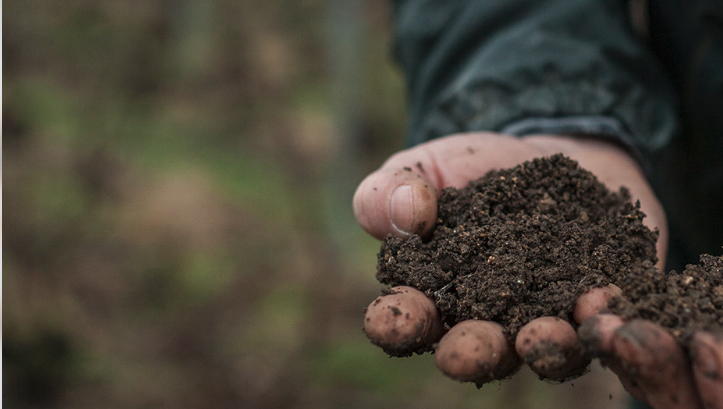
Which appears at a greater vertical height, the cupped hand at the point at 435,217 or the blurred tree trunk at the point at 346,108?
the blurred tree trunk at the point at 346,108

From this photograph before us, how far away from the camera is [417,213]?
1.32 m

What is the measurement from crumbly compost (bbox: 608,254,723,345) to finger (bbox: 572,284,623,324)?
0.10 feet

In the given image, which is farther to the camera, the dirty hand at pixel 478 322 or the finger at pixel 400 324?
the finger at pixel 400 324

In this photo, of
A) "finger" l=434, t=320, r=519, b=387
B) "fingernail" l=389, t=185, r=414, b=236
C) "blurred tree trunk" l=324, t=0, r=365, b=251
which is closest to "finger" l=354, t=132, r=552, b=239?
"fingernail" l=389, t=185, r=414, b=236

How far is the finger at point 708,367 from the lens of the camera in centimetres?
80

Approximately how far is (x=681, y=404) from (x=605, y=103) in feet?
4.07

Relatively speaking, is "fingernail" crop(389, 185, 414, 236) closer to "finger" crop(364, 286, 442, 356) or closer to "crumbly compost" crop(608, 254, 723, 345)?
"finger" crop(364, 286, 442, 356)

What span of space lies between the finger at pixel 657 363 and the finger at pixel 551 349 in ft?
0.39

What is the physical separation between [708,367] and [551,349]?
239mm

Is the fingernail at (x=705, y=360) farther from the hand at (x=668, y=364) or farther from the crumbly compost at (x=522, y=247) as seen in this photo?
the crumbly compost at (x=522, y=247)

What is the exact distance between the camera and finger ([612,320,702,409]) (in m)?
0.83

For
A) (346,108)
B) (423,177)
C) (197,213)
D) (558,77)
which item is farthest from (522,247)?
(346,108)

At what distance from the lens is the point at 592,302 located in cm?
109

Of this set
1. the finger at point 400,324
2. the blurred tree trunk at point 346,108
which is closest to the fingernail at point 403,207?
the finger at point 400,324
